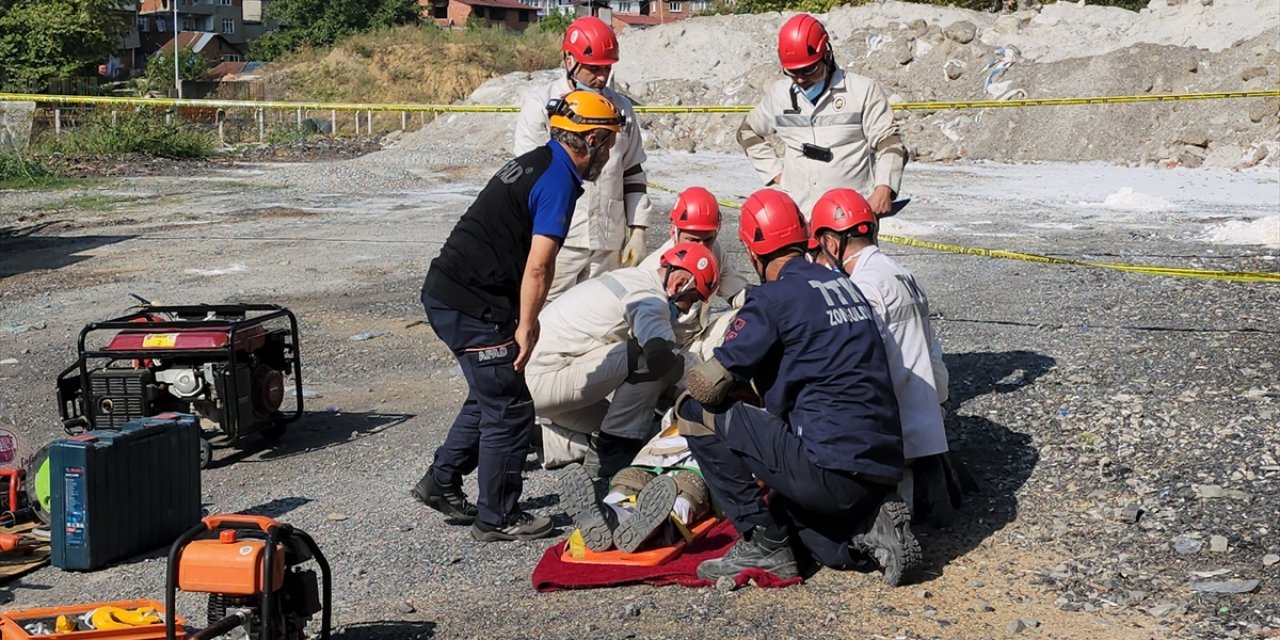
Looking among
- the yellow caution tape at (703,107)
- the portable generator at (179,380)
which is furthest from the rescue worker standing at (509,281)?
the yellow caution tape at (703,107)

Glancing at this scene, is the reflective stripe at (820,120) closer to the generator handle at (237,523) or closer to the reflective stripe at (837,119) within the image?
the reflective stripe at (837,119)

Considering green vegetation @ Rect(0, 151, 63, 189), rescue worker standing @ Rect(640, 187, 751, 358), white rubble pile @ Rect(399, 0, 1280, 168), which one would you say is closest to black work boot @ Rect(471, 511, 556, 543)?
rescue worker standing @ Rect(640, 187, 751, 358)

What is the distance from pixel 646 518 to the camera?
5.38m

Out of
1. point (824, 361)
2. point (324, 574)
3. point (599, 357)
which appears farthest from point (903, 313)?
point (324, 574)

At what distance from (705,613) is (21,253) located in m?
13.1

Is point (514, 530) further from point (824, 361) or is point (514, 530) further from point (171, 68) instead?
point (171, 68)

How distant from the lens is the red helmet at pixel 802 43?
7.25 metres

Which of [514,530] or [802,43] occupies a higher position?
[802,43]

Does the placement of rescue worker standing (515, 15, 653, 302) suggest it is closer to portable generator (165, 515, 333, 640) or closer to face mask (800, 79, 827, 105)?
face mask (800, 79, 827, 105)

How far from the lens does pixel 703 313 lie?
7.11 m

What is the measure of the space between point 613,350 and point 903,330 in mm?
1578

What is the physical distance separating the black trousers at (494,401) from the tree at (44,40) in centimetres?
5681

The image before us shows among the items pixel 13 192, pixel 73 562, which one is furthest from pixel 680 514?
pixel 13 192

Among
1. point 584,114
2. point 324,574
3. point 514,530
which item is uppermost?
point 584,114
